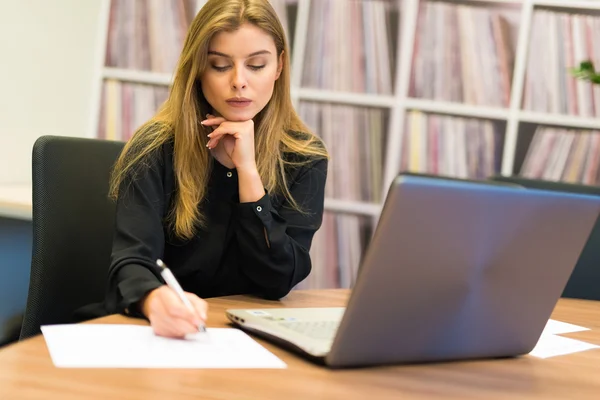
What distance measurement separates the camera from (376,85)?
10.0 feet

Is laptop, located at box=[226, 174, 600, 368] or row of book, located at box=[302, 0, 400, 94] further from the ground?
row of book, located at box=[302, 0, 400, 94]

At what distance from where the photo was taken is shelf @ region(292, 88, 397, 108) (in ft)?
9.95

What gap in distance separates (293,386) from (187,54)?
88 cm

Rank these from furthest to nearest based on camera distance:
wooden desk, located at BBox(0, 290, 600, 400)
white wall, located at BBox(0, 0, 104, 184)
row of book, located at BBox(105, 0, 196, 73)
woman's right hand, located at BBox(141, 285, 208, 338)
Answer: row of book, located at BBox(105, 0, 196, 73) < white wall, located at BBox(0, 0, 104, 184) < woman's right hand, located at BBox(141, 285, 208, 338) < wooden desk, located at BBox(0, 290, 600, 400)

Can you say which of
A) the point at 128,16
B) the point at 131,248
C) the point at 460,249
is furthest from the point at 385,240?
the point at 128,16

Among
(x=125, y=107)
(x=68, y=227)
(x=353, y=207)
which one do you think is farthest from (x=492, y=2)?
(x=68, y=227)

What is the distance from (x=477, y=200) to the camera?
88 cm

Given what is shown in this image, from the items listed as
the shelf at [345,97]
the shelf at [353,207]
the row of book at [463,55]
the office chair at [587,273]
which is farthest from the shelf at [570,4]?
the office chair at [587,273]

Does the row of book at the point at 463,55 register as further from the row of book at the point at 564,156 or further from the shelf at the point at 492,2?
the row of book at the point at 564,156

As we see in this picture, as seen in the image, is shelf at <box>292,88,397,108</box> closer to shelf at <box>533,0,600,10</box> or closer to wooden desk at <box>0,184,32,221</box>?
shelf at <box>533,0,600,10</box>

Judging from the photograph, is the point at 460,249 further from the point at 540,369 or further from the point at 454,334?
the point at 540,369

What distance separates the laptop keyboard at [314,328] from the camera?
104cm

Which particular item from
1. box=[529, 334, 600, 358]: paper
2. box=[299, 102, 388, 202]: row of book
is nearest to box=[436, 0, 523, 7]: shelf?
box=[299, 102, 388, 202]: row of book

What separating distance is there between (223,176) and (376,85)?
154cm
